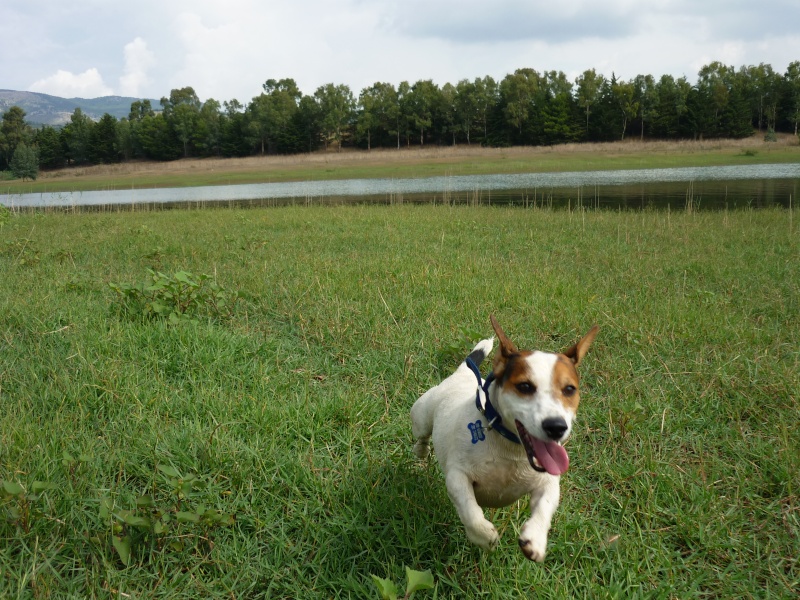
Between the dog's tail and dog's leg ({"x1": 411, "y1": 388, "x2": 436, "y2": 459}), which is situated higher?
the dog's tail

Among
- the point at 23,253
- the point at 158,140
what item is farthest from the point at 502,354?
the point at 158,140

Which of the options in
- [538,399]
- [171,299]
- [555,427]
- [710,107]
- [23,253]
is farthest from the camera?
[710,107]

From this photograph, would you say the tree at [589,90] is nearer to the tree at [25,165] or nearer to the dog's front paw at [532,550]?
the tree at [25,165]

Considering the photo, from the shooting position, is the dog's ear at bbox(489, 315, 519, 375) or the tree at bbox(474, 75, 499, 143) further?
the tree at bbox(474, 75, 499, 143)

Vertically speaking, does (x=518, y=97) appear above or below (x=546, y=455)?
above

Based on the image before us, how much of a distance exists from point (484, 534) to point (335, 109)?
80.8 meters

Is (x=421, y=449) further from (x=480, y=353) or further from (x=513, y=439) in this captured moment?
(x=513, y=439)

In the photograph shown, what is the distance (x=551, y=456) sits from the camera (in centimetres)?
209

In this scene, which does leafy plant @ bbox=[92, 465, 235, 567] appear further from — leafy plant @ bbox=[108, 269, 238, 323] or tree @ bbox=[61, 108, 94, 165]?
tree @ bbox=[61, 108, 94, 165]

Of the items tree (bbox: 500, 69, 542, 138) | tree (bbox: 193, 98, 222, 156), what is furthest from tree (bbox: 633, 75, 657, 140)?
tree (bbox: 193, 98, 222, 156)

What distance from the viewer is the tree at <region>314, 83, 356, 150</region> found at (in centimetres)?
7688

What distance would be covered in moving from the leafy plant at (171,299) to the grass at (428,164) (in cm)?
3909

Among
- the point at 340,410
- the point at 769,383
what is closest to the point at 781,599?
the point at 769,383

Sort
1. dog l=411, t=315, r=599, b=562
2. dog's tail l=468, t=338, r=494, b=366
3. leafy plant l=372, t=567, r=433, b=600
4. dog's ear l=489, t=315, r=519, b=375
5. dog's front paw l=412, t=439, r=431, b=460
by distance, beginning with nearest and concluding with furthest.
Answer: leafy plant l=372, t=567, r=433, b=600, dog l=411, t=315, r=599, b=562, dog's ear l=489, t=315, r=519, b=375, dog's tail l=468, t=338, r=494, b=366, dog's front paw l=412, t=439, r=431, b=460
